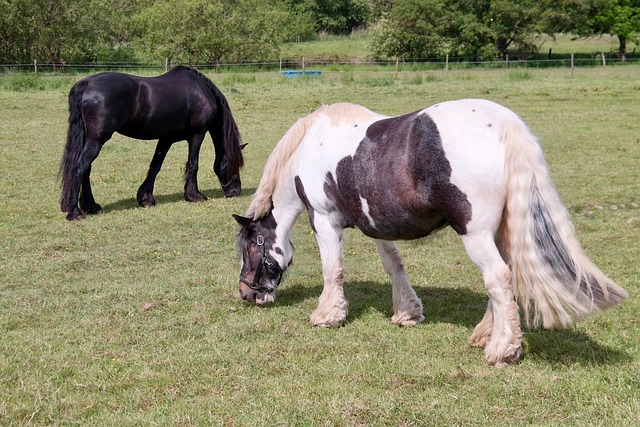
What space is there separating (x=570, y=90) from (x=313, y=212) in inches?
918

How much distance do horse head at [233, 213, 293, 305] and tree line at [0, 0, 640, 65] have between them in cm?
3713

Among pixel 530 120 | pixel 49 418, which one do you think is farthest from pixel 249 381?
pixel 530 120

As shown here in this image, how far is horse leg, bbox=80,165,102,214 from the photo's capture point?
1034 cm

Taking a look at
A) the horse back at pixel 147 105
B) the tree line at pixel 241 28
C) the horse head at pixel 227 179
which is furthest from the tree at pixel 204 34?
the horse head at pixel 227 179

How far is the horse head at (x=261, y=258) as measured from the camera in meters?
6.23

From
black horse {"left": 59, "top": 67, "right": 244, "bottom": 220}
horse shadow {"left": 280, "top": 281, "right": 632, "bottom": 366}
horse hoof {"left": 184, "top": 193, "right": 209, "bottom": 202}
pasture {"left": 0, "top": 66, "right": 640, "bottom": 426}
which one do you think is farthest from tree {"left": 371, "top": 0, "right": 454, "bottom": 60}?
horse shadow {"left": 280, "top": 281, "right": 632, "bottom": 366}

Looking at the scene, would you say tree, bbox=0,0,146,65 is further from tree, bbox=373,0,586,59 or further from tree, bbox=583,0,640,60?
tree, bbox=583,0,640,60

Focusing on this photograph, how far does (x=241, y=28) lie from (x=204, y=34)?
2.96 metres

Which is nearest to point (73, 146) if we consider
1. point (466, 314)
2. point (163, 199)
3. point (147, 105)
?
point (147, 105)

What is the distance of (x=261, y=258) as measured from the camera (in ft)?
20.4

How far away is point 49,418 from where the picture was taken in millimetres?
4238

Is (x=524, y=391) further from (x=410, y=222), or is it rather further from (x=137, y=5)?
(x=137, y=5)

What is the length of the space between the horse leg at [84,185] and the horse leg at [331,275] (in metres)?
5.35

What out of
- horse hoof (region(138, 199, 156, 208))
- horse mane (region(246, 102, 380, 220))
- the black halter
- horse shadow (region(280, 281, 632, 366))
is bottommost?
horse shadow (region(280, 281, 632, 366))
